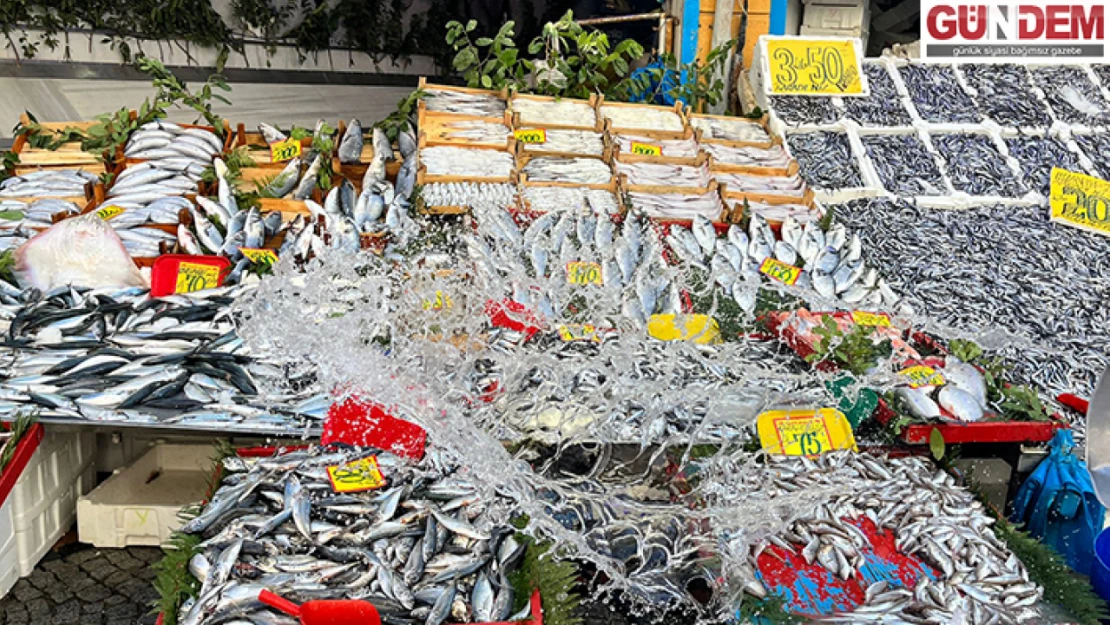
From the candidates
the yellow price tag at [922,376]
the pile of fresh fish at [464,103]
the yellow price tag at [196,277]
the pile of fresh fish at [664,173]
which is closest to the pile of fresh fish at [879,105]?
the pile of fresh fish at [664,173]

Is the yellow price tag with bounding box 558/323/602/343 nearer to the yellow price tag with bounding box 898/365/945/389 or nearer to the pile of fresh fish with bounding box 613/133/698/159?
the yellow price tag with bounding box 898/365/945/389

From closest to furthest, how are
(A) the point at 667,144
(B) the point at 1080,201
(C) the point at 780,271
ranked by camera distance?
(C) the point at 780,271, (B) the point at 1080,201, (A) the point at 667,144

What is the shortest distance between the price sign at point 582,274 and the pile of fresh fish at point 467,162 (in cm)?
112

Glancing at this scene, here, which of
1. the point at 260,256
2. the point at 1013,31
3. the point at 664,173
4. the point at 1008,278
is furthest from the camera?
the point at 1013,31

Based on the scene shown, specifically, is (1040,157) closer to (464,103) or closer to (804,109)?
(804,109)

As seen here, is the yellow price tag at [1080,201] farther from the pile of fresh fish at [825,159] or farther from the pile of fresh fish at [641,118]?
the pile of fresh fish at [641,118]

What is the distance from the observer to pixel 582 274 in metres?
3.82

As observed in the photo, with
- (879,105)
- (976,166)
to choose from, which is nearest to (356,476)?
(976,166)

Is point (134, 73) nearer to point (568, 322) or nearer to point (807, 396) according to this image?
point (568, 322)

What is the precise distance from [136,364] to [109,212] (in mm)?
1474

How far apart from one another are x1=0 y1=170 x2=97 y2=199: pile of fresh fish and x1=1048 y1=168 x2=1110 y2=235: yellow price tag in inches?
209

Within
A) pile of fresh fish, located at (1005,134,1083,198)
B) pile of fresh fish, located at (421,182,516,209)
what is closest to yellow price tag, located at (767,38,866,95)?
pile of fresh fish, located at (1005,134,1083,198)

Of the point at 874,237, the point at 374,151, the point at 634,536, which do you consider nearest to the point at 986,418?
the point at 634,536

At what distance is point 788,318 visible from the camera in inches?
142
